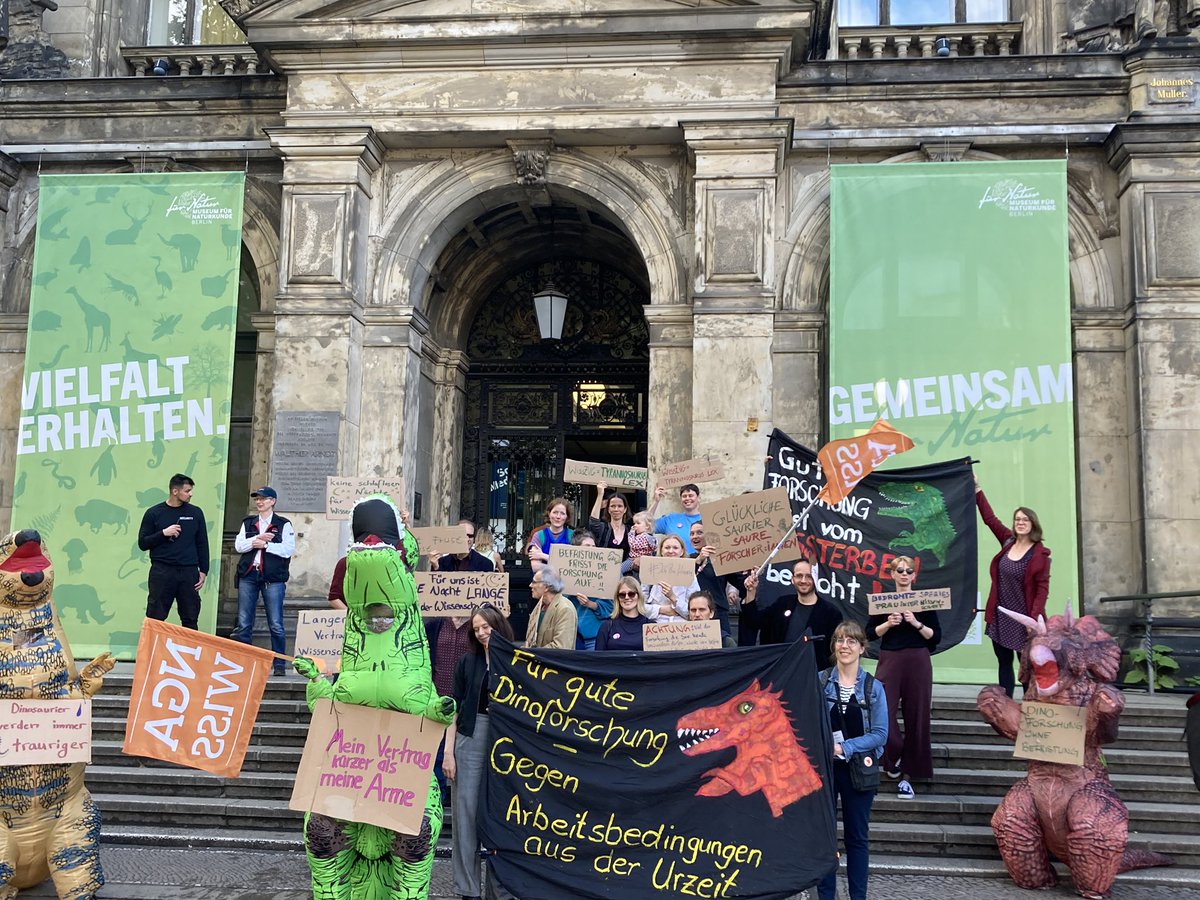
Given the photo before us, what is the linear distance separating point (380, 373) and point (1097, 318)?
8.38m

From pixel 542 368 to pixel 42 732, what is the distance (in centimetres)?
1015

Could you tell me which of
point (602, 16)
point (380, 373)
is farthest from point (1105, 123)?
Result: point (380, 373)

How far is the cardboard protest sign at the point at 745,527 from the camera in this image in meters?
8.91

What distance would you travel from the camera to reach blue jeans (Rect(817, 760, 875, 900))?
6.55 metres

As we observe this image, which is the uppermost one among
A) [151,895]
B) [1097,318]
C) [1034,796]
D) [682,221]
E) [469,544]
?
[682,221]

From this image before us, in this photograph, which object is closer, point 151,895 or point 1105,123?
point 151,895

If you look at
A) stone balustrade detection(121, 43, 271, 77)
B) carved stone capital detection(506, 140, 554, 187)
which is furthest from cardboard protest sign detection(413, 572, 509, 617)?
stone balustrade detection(121, 43, 271, 77)

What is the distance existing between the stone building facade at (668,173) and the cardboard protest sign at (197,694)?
616 cm

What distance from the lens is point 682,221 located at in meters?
13.3

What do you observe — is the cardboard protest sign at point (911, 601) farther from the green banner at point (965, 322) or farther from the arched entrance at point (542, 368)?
the arched entrance at point (542, 368)

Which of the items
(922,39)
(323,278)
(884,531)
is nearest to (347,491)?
(323,278)

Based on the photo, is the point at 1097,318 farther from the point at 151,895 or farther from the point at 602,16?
the point at 151,895

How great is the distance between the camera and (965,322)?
12531mm

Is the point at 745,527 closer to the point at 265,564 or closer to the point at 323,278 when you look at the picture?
the point at 265,564
